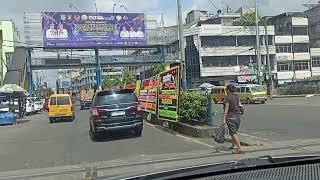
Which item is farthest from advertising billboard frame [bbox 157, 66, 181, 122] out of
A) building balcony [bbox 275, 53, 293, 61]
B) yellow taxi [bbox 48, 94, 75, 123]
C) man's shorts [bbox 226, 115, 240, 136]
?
building balcony [bbox 275, 53, 293, 61]

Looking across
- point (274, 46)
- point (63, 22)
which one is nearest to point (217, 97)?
point (63, 22)

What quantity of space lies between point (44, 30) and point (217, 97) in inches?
1033

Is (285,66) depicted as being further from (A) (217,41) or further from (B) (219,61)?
(A) (217,41)

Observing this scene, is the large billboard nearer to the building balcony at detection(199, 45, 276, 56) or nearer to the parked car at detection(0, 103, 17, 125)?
the building balcony at detection(199, 45, 276, 56)

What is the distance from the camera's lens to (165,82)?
20.7 metres

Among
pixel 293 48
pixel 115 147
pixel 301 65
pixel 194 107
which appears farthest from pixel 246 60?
pixel 115 147

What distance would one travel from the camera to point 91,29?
68.9 metres

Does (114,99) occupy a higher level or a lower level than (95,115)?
higher

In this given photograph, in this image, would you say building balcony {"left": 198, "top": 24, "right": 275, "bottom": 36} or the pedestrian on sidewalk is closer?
the pedestrian on sidewalk

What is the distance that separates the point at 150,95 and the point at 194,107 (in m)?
7.42

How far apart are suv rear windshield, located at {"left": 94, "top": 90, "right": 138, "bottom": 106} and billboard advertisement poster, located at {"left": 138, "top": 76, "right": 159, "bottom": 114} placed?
4.12 meters

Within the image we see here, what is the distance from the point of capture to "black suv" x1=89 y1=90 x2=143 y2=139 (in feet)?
58.3

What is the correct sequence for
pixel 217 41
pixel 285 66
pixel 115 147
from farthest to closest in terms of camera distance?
pixel 285 66, pixel 217 41, pixel 115 147

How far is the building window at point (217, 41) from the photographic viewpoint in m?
83.6
